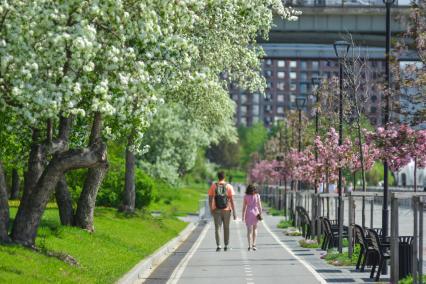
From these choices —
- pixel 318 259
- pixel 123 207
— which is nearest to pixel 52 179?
pixel 318 259

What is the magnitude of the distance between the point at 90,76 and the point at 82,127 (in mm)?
6875

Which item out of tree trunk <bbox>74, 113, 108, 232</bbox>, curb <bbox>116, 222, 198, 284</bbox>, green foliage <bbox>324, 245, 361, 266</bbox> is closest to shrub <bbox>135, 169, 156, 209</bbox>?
curb <bbox>116, 222, 198, 284</bbox>

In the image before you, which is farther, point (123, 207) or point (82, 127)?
point (123, 207)

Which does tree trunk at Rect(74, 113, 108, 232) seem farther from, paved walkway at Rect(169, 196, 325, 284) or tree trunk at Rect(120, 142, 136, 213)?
tree trunk at Rect(120, 142, 136, 213)

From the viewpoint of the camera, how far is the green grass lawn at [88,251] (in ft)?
55.7

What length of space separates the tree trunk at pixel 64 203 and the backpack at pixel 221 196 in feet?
12.2

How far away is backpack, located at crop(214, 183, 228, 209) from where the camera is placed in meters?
28.6

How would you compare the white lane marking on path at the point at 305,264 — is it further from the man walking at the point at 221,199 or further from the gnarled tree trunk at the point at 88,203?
the gnarled tree trunk at the point at 88,203

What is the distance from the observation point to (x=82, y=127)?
23750mm

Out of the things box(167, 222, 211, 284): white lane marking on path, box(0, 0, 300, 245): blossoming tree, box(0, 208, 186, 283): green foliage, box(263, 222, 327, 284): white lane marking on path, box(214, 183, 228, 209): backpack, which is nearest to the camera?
box(0, 0, 300, 245): blossoming tree

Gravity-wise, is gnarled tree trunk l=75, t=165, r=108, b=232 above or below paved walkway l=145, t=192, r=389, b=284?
above

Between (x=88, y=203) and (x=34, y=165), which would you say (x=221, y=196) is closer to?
(x=88, y=203)

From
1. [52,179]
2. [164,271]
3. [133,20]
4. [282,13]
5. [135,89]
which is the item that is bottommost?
[164,271]

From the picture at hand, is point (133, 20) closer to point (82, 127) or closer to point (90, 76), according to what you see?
Result: point (90, 76)
